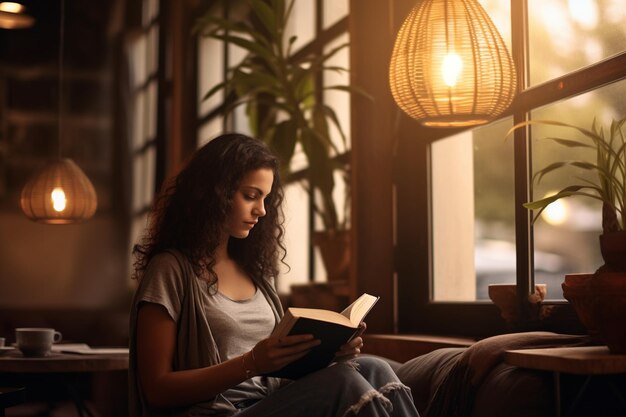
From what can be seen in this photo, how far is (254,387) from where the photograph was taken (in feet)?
7.31

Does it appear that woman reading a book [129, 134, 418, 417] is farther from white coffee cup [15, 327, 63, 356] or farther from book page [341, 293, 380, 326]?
white coffee cup [15, 327, 63, 356]

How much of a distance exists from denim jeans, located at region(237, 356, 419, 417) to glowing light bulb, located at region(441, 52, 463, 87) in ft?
2.84

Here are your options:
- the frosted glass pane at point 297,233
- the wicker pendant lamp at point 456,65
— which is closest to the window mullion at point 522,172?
the wicker pendant lamp at point 456,65

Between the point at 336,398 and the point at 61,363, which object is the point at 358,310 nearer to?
the point at 336,398

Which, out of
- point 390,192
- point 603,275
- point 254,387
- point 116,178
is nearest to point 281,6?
point 390,192

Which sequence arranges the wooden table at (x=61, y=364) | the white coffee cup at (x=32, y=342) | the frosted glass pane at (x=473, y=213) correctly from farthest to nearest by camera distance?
the white coffee cup at (x=32, y=342) < the wooden table at (x=61, y=364) < the frosted glass pane at (x=473, y=213)

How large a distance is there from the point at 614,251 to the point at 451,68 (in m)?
0.78

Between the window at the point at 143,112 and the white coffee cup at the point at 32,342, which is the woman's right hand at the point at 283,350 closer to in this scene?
the white coffee cup at the point at 32,342

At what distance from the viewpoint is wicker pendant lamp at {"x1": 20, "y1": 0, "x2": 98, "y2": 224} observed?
4391 mm

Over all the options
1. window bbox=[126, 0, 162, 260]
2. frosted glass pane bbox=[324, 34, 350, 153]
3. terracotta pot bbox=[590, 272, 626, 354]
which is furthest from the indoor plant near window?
window bbox=[126, 0, 162, 260]

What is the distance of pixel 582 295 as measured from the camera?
6.39ft

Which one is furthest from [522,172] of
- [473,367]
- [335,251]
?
[335,251]

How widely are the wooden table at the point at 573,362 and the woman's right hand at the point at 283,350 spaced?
41cm

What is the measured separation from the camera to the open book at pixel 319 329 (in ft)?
6.11
